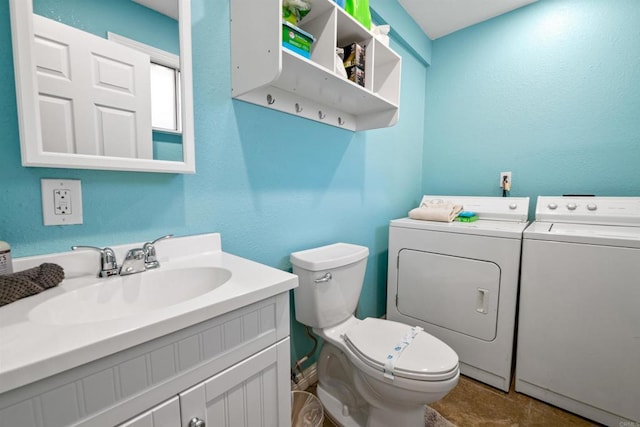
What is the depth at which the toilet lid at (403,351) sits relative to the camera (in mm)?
1044

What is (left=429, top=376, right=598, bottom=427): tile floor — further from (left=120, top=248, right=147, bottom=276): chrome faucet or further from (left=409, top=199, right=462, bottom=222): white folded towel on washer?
(left=120, top=248, right=147, bottom=276): chrome faucet

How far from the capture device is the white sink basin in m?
0.68

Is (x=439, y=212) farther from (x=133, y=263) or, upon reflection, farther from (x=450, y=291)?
(x=133, y=263)

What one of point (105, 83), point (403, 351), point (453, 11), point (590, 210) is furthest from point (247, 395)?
point (453, 11)

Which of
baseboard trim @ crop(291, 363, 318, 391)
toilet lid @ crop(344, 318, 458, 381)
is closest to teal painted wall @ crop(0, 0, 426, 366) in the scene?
baseboard trim @ crop(291, 363, 318, 391)

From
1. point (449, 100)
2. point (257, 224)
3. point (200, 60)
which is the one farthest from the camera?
point (449, 100)

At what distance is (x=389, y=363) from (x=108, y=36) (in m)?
1.51

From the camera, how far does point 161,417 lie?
23.3 inches

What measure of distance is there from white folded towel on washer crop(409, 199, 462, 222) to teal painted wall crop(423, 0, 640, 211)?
0.49 metres

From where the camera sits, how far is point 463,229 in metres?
1.62

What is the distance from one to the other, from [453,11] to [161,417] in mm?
2865

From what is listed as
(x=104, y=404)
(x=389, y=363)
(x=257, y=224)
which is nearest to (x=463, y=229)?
(x=389, y=363)

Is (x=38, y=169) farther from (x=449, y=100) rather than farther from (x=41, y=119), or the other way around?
(x=449, y=100)

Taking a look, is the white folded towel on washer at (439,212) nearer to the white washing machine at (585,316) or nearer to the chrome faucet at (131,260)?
the white washing machine at (585,316)
